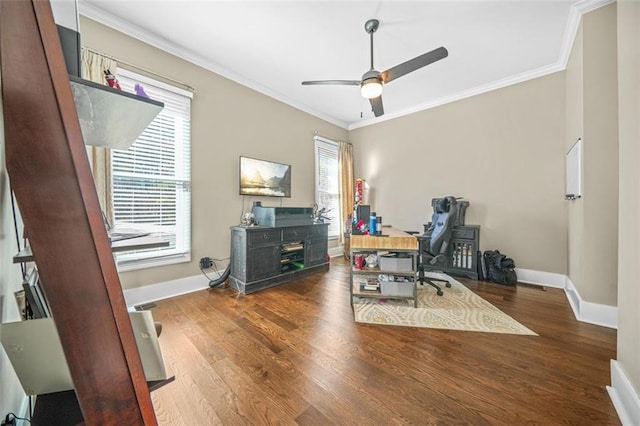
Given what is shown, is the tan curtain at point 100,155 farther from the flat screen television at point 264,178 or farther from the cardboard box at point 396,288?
the cardboard box at point 396,288

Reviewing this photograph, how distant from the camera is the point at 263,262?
3.03m

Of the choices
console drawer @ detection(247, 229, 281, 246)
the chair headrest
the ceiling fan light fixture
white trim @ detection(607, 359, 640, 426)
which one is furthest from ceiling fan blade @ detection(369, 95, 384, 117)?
white trim @ detection(607, 359, 640, 426)

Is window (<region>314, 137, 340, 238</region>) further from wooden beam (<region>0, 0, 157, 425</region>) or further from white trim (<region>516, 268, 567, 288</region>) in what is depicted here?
wooden beam (<region>0, 0, 157, 425</region>)

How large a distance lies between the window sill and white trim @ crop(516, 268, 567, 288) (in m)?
4.48

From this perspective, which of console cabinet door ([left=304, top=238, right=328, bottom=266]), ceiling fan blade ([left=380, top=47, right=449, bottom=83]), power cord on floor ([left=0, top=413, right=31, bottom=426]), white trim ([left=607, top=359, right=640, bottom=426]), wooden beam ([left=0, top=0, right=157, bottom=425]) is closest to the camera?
wooden beam ([left=0, top=0, right=157, bottom=425])

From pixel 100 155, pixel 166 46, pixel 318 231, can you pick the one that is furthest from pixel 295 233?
pixel 166 46

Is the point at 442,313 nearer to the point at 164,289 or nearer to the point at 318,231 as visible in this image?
the point at 318,231

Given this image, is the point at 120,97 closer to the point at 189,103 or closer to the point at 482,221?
the point at 189,103

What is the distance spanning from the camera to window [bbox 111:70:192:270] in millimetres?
2430

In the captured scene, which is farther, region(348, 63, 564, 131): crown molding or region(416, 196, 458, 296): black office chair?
region(348, 63, 564, 131): crown molding

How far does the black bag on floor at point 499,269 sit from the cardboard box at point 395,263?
175 centimetres

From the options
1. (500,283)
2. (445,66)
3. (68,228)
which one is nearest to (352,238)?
(68,228)

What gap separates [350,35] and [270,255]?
8.93 feet

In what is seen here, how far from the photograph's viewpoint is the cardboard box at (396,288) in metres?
2.44
